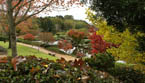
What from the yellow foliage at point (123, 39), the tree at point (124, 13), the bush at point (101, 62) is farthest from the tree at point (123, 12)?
the bush at point (101, 62)

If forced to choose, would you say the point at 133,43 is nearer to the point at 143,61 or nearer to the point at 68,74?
the point at 143,61

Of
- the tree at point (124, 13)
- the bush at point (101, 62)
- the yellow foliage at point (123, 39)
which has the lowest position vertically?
the bush at point (101, 62)

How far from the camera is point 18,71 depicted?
91.7 inches

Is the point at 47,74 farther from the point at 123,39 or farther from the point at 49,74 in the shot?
the point at 123,39

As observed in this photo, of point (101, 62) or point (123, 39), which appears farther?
point (101, 62)

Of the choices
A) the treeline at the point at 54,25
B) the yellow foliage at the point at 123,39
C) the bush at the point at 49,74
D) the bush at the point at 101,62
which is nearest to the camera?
the bush at the point at 49,74

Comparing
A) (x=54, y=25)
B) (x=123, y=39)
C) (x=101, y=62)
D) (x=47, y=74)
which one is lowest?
(x=101, y=62)

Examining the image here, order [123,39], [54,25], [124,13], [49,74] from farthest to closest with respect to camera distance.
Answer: [54,25]
[123,39]
[124,13]
[49,74]

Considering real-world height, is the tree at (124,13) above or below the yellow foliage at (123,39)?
above

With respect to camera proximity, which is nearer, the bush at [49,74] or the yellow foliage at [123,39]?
the bush at [49,74]

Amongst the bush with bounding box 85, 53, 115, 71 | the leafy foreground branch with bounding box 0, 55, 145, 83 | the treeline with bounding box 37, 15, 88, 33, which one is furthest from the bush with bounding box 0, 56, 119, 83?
the treeline with bounding box 37, 15, 88, 33

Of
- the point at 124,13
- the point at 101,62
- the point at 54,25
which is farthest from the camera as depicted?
the point at 54,25

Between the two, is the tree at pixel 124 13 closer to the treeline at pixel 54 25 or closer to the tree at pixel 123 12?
the tree at pixel 123 12

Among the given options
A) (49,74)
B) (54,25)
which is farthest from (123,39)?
(54,25)
